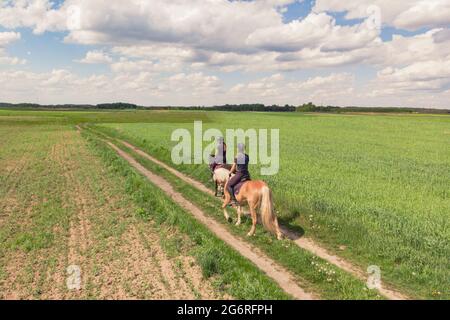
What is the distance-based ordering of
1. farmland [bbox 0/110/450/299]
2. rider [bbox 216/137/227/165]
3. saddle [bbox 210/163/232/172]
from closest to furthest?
1. farmland [bbox 0/110/450/299]
2. saddle [bbox 210/163/232/172]
3. rider [bbox 216/137/227/165]

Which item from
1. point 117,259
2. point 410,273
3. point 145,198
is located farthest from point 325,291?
point 145,198

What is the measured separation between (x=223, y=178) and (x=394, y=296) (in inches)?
336

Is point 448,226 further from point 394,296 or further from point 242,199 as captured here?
point 242,199

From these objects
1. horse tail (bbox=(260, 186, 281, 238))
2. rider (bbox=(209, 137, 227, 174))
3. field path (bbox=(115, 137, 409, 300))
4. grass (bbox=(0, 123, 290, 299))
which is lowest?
field path (bbox=(115, 137, 409, 300))

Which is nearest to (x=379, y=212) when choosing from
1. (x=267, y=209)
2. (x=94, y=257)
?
(x=267, y=209)

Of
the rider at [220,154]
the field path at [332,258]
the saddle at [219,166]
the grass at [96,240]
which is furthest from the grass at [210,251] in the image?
the rider at [220,154]

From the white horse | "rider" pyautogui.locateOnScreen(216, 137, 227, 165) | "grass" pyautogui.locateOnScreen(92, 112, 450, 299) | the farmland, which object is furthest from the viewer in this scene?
"rider" pyautogui.locateOnScreen(216, 137, 227, 165)

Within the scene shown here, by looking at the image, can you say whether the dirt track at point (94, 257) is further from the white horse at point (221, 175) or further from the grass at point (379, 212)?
the grass at point (379, 212)

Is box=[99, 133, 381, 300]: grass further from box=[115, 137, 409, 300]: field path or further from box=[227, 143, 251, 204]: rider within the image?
box=[227, 143, 251, 204]: rider

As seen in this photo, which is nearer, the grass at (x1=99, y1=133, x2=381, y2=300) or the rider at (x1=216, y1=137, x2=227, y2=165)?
the grass at (x1=99, y1=133, x2=381, y2=300)

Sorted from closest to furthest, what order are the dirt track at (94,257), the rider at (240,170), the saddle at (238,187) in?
the dirt track at (94,257), the rider at (240,170), the saddle at (238,187)

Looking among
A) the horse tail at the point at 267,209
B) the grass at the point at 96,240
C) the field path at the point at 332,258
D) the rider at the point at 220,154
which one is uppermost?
the rider at the point at 220,154

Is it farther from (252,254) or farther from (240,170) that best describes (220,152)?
(252,254)

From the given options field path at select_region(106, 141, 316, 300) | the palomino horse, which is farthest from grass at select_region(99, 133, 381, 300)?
the palomino horse
